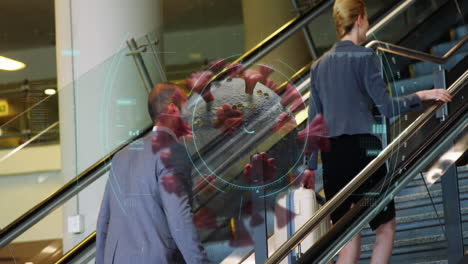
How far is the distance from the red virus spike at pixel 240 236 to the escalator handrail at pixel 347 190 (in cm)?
25

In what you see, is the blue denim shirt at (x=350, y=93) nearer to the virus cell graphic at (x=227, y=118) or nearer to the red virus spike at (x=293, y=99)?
the red virus spike at (x=293, y=99)

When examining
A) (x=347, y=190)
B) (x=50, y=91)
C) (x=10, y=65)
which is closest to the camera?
(x=347, y=190)

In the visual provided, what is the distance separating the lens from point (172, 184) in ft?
10.4

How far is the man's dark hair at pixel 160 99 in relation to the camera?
323cm

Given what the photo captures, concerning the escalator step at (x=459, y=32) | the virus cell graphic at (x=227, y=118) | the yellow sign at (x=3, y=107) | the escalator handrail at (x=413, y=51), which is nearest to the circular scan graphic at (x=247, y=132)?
the virus cell graphic at (x=227, y=118)

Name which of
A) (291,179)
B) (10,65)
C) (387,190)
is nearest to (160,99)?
(291,179)

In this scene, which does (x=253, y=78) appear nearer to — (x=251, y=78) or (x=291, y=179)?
(x=251, y=78)

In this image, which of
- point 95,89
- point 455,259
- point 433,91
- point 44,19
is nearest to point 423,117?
point 433,91

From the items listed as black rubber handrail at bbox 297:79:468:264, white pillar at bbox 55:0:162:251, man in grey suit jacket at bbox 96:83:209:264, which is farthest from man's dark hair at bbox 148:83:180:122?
black rubber handrail at bbox 297:79:468:264

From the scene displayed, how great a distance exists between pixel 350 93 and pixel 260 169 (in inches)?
15.5

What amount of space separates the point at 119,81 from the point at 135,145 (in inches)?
10.9

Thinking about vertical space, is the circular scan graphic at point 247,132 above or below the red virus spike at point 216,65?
below

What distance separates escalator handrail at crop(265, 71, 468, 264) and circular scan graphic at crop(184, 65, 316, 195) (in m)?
0.21

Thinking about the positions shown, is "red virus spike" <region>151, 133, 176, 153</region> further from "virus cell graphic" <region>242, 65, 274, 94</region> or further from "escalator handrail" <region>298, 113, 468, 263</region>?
"escalator handrail" <region>298, 113, 468, 263</region>
